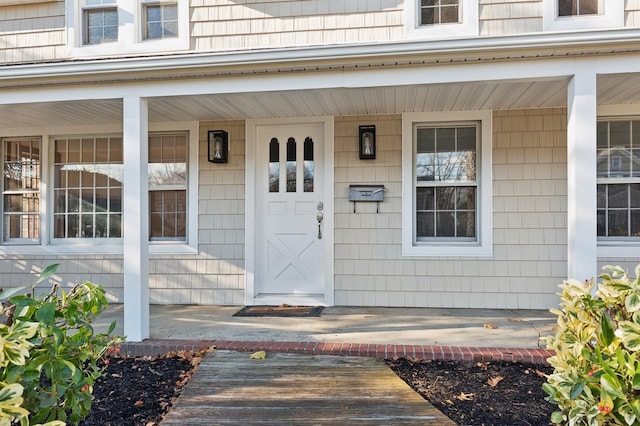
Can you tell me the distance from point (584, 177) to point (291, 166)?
292 cm

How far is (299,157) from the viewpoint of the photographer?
484cm

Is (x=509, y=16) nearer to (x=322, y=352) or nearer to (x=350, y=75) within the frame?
(x=350, y=75)

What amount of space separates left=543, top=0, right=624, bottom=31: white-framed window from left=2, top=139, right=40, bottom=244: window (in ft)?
19.8

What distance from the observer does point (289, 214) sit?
484 cm

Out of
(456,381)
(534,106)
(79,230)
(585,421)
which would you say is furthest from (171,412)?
(534,106)

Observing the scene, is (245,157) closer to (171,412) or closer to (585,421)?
(171,412)

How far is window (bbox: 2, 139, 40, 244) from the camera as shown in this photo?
17.1 ft

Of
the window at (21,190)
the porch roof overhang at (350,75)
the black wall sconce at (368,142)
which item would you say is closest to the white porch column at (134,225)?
the porch roof overhang at (350,75)

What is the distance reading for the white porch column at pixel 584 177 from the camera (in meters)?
3.06

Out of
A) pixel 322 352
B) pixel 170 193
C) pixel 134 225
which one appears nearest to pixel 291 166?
pixel 170 193

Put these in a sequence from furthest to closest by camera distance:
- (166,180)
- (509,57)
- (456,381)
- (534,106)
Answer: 1. (166,180)
2. (534,106)
3. (509,57)
4. (456,381)

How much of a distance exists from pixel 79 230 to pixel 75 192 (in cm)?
48

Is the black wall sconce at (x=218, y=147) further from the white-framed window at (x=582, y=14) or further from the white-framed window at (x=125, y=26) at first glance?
the white-framed window at (x=582, y=14)

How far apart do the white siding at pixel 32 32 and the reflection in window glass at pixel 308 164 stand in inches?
117
